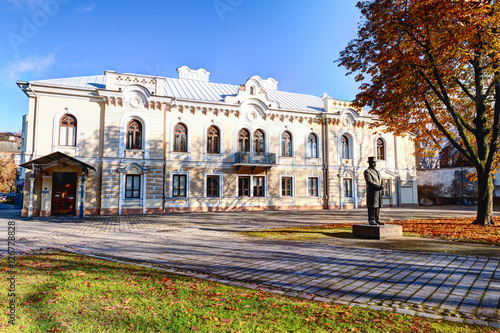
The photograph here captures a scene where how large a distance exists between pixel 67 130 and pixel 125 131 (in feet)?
12.1

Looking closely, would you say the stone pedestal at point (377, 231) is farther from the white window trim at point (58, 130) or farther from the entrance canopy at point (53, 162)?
the white window trim at point (58, 130)

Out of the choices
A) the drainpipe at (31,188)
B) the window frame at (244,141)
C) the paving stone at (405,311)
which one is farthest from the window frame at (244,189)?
the paving stone at (405,311)

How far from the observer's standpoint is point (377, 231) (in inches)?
363

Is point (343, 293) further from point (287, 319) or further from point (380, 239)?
point (380, 239)

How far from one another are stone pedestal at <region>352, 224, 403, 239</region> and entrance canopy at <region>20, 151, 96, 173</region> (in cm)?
1632

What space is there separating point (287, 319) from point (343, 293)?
1.30 metres

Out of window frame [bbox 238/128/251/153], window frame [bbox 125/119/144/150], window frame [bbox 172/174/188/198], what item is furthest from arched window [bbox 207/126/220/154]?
window frame [bbox 125/119/144/150]

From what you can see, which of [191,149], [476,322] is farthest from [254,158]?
[476,322]

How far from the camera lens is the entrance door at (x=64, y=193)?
20594 mm

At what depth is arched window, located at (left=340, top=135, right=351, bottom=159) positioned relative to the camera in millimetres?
28828

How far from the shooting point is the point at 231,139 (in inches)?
991

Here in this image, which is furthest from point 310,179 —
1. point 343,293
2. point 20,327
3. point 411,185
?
point 20,327

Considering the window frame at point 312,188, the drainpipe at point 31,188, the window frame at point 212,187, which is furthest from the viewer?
the window frame at point 312,188

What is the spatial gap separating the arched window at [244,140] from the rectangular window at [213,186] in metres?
3.42
